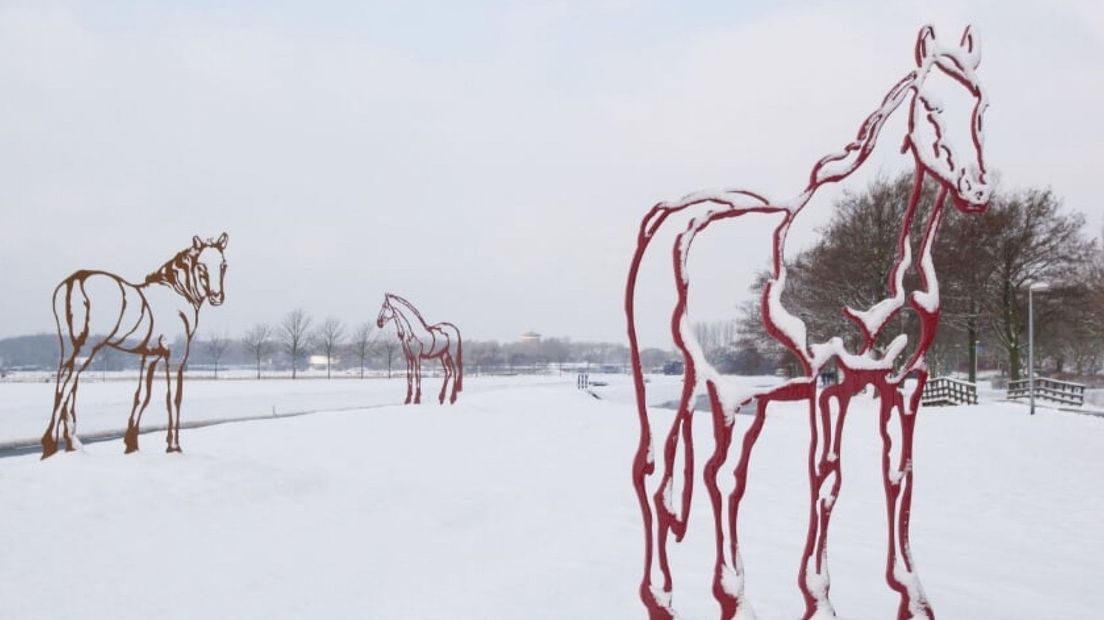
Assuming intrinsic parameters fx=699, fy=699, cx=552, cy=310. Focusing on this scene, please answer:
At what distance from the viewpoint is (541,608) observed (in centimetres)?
498

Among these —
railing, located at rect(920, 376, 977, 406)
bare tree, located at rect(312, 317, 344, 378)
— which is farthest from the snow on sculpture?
bare tree, located at rect(312, 317, 344, 378)

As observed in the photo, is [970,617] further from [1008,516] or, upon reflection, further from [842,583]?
[1008,516]

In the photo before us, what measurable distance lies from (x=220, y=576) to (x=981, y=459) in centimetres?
1289

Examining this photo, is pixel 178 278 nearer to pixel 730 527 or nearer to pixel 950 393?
pixel 730 527

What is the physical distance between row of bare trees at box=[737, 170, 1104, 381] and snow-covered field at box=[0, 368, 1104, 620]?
13.4 meters

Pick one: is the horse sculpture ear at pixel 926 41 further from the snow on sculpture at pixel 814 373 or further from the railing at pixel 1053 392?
the railing at pixel 1053 392

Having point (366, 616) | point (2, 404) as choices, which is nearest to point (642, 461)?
point (366, 616)

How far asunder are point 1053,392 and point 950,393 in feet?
12.3

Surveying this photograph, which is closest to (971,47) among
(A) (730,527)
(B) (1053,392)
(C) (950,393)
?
(A) (730,527)

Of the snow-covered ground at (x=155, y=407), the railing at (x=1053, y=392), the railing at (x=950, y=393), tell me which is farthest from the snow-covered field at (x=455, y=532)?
the railing at (x=1053, y=392)

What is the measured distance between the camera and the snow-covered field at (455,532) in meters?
5.26

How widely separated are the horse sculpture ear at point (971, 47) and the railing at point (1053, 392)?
23832 millimetres

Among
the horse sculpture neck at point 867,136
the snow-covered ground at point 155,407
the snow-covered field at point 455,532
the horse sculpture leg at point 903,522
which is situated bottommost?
the snow-covered ground at point 155,407

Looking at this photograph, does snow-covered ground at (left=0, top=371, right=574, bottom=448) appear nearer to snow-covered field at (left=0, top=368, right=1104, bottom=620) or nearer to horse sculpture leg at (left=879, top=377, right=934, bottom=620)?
snow-covered field at (left=0, top=368, right=1104, bottom=620)
